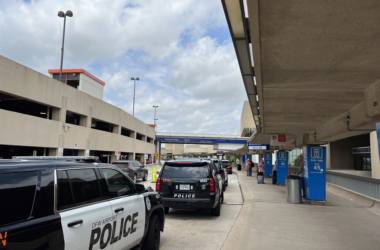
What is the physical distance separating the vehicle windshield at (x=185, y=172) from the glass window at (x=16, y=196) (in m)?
5.66

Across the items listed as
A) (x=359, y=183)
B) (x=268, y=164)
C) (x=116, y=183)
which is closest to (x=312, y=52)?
(x=116, y=183)

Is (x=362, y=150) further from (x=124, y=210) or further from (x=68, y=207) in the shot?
(x=68, y=207)

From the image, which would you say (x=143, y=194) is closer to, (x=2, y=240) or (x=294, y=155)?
(x=2, y=240)

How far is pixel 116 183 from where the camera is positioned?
4.51 m

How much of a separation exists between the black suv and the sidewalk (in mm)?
1101

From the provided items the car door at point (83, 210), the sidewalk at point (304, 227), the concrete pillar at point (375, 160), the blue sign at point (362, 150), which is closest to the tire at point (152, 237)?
the car door at point (83, 210)

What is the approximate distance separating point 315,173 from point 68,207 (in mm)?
10813

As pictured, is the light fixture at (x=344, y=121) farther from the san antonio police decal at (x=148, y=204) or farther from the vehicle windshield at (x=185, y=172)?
the san antonio police decal at (x=148, y=204)

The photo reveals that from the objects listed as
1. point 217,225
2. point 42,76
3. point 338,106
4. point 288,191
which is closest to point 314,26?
point 338,106

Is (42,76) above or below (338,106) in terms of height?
above

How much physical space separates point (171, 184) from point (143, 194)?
3.15m

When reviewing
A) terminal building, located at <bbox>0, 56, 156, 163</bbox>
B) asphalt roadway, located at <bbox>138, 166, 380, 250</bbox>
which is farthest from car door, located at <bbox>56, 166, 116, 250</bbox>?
terminal building, located at <bbox>0, 56, 156, 163</bbox>

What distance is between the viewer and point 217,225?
7.81m

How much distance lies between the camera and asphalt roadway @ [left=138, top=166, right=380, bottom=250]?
242 inches
